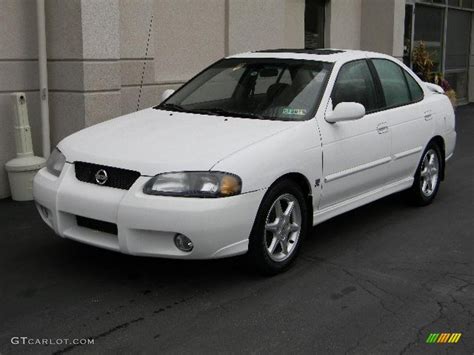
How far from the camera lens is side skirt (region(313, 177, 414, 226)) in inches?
207

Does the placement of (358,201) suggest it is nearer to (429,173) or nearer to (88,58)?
(429,173)

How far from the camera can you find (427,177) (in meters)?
6.89

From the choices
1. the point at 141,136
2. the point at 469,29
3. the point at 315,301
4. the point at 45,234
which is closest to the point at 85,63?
the point at 45,234

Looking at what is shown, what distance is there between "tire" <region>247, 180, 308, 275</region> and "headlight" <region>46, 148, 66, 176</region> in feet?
4.91

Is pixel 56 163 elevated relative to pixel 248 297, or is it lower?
elevated

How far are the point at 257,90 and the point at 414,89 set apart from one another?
6.47 ft

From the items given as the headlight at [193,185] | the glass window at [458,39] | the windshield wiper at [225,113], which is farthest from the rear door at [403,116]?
the glass window at [458,39]

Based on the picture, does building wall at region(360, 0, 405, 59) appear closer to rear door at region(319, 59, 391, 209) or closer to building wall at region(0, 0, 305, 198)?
building wall at region(0, 0, 305, 198)

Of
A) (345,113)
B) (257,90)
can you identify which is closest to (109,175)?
(257,90)

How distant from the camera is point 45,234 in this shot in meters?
5.83

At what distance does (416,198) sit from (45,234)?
366cm

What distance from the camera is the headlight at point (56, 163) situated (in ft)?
15.9

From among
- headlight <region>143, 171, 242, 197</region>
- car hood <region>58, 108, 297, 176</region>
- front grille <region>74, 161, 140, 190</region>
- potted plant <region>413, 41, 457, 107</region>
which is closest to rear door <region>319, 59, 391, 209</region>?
car hood <region>58, 108, 297, 176</region>

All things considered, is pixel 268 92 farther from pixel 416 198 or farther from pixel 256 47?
pixel 256 47
